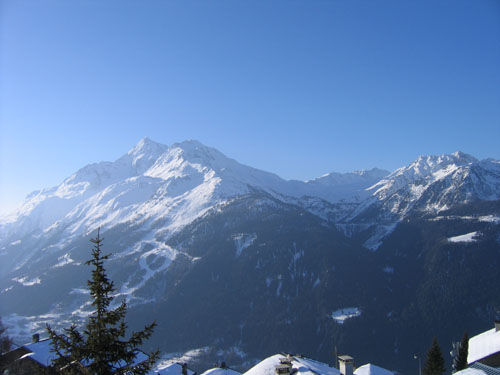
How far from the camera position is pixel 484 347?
2414 inches

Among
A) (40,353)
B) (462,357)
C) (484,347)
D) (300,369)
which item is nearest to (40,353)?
(40,353)

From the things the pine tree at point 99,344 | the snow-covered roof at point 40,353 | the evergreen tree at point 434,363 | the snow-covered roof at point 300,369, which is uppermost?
the pine tree at point 99,344

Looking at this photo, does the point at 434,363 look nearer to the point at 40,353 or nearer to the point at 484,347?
the point at 484,347

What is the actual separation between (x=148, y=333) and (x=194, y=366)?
7506 inches

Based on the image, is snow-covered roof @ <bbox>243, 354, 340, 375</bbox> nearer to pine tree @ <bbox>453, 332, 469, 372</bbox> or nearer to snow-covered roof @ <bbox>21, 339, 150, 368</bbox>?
snow-covered roof @ <bbox>21, 339, 150, 368</bbox>

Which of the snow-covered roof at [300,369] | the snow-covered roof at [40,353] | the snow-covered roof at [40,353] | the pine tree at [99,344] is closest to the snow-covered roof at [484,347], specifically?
the snow-covered roof at [300,369]

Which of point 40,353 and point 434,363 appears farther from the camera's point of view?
point 434,363

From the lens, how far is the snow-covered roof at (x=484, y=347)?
188 ft

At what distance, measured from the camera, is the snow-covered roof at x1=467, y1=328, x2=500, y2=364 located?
188 feet

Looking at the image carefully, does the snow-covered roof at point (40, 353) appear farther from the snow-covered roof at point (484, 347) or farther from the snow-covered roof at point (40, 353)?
the snow-covered roof at point (484, 347)

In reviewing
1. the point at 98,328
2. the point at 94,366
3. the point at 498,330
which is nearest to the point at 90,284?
the point at 98,328

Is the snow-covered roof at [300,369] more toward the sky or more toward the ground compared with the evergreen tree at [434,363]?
more toward the sky

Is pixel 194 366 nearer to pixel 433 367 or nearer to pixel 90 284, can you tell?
pixel 433 367

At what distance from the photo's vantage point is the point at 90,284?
18.4 meters
